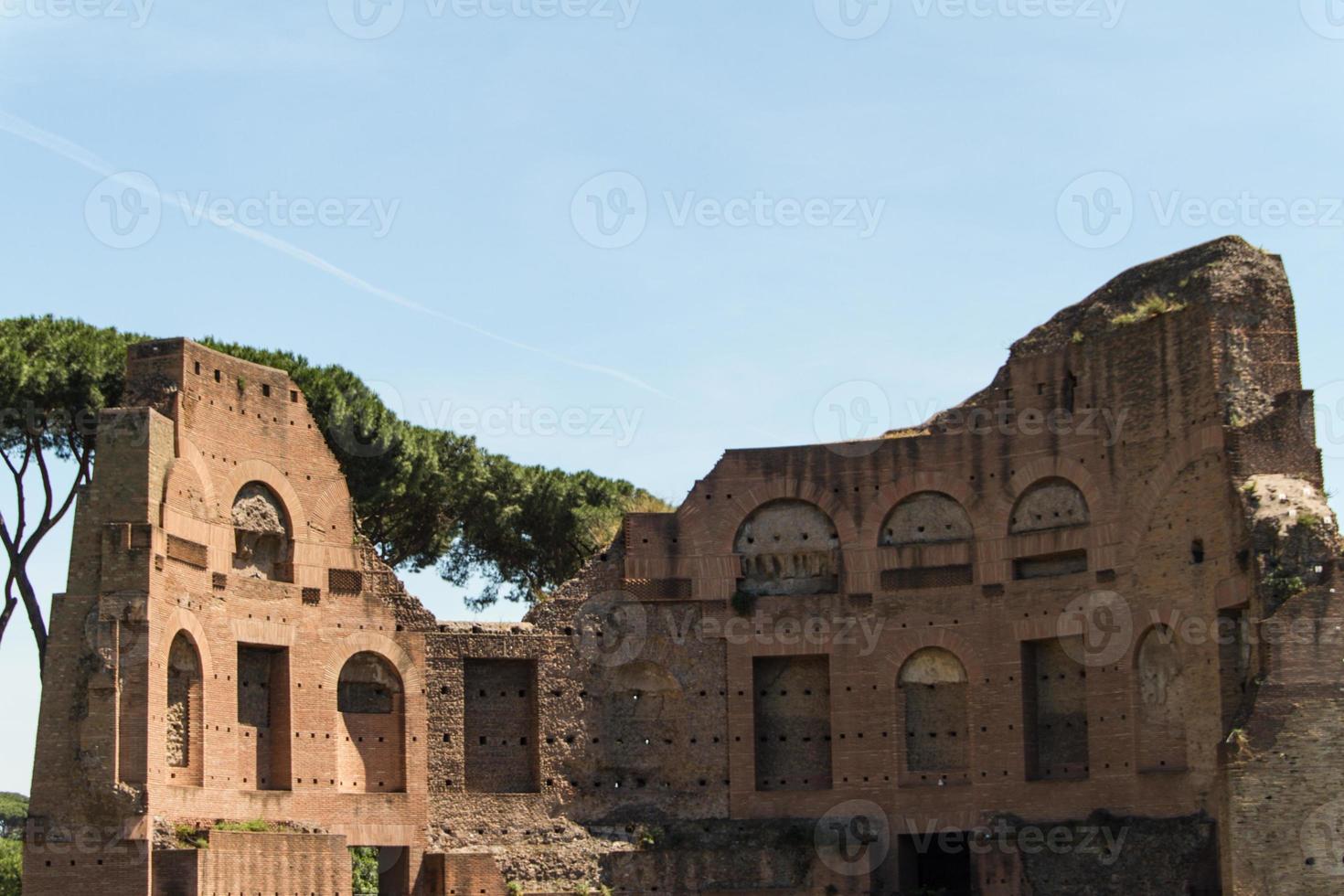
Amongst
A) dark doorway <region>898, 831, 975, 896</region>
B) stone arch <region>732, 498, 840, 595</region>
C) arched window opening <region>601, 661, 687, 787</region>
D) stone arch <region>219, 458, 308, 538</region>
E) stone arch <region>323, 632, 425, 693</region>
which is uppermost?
stone arch <region>219, 458, 308, 538</region>

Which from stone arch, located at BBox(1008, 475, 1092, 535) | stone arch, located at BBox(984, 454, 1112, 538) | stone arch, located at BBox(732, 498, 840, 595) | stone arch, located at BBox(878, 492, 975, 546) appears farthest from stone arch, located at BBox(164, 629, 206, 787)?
stone arch, located at BBox(1008, 475, 1092, 535)

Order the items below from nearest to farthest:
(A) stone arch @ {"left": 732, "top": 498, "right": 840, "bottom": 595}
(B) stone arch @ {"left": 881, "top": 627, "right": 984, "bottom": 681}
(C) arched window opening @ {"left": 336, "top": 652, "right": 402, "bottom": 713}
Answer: (C) arched window opening @ {"left": 336, "top": 652, "right": 402, "bottom": 713} → (B) stone arch @ {"left": 881, "top": 627, "right": 984, "bottom": 681} → (A) stone arch @ {"left": 732, "top": 498, "right": 840, "bottom": 595}

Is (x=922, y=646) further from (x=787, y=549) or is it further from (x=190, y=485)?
(x=190, y=485)

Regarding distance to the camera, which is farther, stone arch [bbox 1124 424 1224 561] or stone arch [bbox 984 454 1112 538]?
stone arch [bbox 984 454 1112 538]

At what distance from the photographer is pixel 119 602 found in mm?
31594

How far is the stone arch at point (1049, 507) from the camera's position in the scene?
120 feet

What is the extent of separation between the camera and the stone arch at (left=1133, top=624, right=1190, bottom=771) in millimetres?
34125

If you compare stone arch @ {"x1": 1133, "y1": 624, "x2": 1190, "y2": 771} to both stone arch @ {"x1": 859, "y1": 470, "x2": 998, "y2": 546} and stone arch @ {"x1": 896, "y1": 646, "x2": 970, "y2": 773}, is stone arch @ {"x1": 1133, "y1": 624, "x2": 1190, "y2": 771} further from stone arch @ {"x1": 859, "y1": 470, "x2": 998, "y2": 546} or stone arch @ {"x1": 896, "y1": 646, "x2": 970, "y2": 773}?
stone arch @ {"x1": 859, "y1": 470, "x2": 998, "y2": 546}

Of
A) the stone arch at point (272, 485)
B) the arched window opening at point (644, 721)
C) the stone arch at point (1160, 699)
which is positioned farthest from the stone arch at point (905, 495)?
the stone arch at point (272, 485)

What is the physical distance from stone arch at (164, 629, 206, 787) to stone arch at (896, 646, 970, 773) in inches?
525

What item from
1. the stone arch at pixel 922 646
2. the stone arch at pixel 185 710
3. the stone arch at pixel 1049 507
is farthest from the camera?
the stone arch at pixel 922 646

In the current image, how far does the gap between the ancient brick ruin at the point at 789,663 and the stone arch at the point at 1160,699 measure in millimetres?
69

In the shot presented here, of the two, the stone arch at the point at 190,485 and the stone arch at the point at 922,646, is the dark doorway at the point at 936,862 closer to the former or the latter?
the stone arch at the point at 922,646

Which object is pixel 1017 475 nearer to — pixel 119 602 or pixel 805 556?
pixel 805 556
